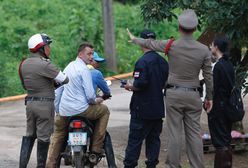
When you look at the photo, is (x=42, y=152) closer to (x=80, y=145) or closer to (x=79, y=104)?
(x=80, y=145)

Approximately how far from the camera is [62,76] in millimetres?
9219

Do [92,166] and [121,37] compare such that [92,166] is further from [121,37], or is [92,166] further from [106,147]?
[121,37]

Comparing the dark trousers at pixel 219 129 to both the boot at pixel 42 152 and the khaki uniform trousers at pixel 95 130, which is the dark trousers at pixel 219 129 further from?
the boot at pixel 42 152

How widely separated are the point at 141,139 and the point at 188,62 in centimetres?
120

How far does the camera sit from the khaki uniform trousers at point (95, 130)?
9.62 m

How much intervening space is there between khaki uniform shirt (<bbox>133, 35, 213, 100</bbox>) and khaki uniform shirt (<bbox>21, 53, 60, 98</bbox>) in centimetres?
139

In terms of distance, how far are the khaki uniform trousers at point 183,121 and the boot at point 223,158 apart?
1.16 feet

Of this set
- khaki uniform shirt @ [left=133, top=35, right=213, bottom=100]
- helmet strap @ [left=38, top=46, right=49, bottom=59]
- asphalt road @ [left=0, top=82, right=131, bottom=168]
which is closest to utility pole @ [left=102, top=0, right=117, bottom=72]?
asphalt road @ [left=0, top=82, right=131, bottom=168]

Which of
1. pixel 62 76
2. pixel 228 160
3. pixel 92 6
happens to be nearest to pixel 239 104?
pixel 228 160

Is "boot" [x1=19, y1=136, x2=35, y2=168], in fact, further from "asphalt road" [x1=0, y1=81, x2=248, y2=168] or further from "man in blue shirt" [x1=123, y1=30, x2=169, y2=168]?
"man in blue shirt" [x1=123, y1=30, x2=169, y2=168]

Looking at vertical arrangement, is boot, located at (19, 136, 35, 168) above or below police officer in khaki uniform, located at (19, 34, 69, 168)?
below

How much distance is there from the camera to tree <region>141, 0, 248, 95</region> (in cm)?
888

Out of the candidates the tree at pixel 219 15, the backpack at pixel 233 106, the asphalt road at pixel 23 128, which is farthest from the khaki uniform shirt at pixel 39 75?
the backpack at pixel 233 106

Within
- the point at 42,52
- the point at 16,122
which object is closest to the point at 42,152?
the point at 42,52
